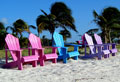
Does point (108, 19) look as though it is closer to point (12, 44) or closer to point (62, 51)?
point (62, 51)

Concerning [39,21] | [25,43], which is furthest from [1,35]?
[39,21]

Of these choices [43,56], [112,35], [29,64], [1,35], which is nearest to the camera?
[43,56]

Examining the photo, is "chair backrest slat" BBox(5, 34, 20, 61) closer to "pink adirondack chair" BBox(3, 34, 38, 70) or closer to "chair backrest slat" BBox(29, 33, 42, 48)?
"pink adirondack chair" BBox(3, 34, 38, 70)

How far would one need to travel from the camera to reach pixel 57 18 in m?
17.1

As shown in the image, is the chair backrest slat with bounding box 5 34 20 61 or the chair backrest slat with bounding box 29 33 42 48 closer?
the chair backrest slat with bounding box 5 34 20 61

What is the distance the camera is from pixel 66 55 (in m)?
5.37

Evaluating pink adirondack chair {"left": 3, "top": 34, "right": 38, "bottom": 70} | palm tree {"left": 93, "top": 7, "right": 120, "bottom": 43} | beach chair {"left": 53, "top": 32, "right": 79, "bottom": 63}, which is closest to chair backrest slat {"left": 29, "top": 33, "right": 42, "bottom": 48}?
pink adirondack chair {"left": 3, "top": 34, "right": 38, "bottom": 70}

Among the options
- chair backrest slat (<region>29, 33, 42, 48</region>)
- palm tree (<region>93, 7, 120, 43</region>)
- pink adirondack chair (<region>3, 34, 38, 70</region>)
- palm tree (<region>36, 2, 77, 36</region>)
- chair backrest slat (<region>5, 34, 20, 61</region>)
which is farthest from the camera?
palm tree (<region>93, 7, 120, 43</region>)

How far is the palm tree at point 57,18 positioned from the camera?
53.7ft

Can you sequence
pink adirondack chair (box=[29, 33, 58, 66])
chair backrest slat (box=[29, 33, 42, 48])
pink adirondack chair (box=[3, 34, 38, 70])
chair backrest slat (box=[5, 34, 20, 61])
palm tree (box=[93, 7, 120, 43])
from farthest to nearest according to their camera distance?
1. palm tree (box=[93, 7, 120, 43])
2. chair backrest slat (box=[29, 33, 42, 48])
3. pink adirondack chair (box=[29, 33, 58, 66])
4. chair backrest slat (box=[5, 34, 20, 61])
5. pink adirondack chair (box=[3, 34, 38, 70])

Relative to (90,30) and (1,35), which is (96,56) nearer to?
(90,30)

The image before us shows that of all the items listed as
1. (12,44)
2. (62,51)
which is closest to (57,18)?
(62,51)

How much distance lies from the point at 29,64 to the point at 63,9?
39.8 feet

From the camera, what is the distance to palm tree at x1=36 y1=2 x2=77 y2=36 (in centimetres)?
1636
